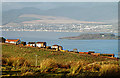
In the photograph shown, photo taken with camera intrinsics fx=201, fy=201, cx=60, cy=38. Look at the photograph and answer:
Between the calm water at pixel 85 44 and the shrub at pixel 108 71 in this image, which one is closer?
the shrub at pixel 108 71

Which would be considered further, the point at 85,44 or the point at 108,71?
the point at 85,44

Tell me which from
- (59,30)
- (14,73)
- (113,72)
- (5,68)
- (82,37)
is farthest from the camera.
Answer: (59,30)

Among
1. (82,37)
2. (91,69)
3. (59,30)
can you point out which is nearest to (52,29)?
(59,30)

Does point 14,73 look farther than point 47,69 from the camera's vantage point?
No

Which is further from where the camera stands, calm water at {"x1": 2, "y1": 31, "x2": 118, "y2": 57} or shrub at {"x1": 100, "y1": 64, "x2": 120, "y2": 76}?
calm water at {"x1": 2, "y1": 31, "x2": 118, "y2": 57}

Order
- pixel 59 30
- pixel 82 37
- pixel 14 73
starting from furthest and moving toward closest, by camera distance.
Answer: pixel 59 30
pixel 82 37
pixel 14 73

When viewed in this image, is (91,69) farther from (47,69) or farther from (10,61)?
(10,61)

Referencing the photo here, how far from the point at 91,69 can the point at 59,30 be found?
118937 millimetres

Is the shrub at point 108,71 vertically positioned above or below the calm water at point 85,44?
above

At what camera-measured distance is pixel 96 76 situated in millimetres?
4293

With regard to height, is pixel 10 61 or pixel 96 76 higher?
pixel 10 61

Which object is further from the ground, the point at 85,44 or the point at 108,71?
the point at 108,71

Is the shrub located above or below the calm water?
above

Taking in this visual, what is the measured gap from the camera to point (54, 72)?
170 inches
